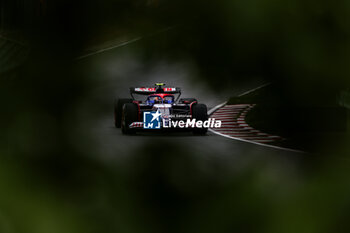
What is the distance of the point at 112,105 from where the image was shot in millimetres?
1066

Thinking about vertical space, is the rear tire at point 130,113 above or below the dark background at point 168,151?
below

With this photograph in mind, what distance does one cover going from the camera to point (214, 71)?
542mm

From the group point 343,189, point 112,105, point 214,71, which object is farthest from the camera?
point 112,105

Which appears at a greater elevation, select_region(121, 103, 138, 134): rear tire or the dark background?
the dark background

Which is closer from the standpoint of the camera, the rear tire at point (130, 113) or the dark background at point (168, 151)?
the dark background at point (168, 151)

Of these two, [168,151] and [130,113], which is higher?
[168,151]

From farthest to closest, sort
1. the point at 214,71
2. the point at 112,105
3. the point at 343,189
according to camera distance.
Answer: the point at 112,105, the point at 214,71, the point at 343,189

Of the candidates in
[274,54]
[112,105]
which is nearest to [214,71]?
[274,54]

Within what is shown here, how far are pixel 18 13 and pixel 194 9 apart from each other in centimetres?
24

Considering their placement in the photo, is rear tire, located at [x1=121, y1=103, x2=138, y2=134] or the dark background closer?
the dark background

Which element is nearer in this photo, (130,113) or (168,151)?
(168,151)

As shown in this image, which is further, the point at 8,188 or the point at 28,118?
the point at 28,118

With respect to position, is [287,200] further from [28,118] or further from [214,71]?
[28,118]

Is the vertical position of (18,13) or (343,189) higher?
(18,13)
